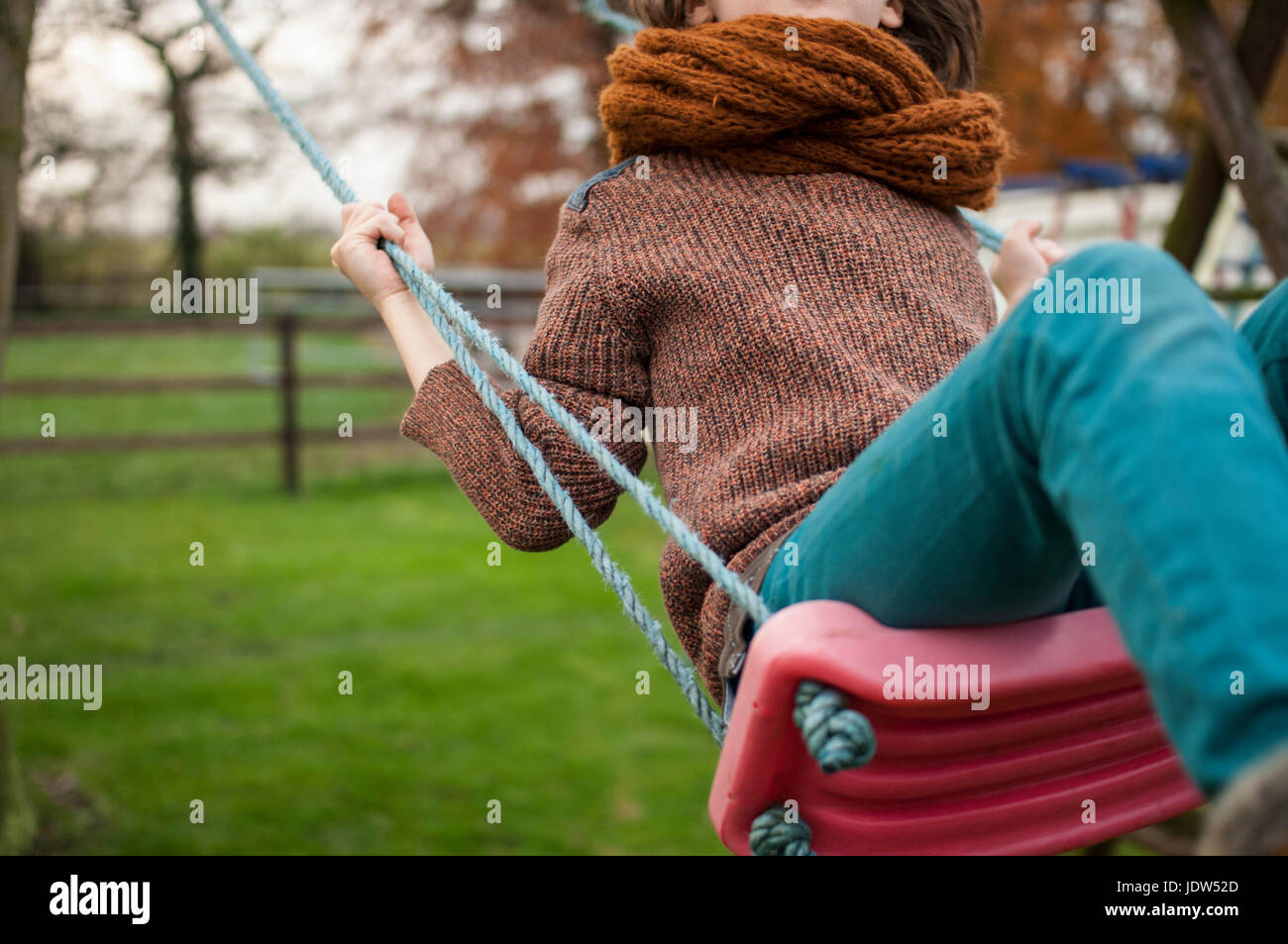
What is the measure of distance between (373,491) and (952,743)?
5569mm

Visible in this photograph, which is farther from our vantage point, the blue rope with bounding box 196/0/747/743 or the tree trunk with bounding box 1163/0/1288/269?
the tree trunk with bounding box 1163/0/1288/269

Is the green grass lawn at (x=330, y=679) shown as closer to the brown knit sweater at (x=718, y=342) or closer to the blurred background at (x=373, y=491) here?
the blurred background at (x=373, y=491)

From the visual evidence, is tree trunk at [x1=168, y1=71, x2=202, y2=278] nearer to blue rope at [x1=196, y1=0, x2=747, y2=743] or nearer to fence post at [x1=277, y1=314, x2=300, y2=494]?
fence post at [x1=277, y1=314, x2=300, y2=494]

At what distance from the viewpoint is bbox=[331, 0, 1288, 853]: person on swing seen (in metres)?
0.69

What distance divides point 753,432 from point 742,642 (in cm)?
19

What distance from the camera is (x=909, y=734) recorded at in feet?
2.72

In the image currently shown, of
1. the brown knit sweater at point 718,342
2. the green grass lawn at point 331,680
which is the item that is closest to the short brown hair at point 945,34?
the brown knit sweater at point 718,342

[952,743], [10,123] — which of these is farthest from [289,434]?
[952,743]

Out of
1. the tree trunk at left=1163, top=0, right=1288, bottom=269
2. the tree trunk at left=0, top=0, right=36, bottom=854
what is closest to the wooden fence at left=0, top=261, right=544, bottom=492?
the tree trunk at left=0, top=0, right=36, bottom=854

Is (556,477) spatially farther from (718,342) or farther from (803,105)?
(803,105)

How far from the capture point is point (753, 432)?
1033mm

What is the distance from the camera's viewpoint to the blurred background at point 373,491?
255 cm
